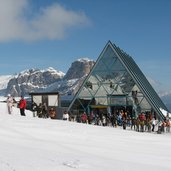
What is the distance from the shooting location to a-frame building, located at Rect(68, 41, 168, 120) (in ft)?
128

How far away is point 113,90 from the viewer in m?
40.6

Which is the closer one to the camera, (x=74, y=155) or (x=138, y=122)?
(x=74, y=155)

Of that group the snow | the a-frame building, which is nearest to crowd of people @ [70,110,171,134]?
the a-frame building

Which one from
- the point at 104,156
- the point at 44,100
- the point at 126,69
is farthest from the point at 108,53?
the point at 104,156

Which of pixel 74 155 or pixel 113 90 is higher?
pixel 113 90

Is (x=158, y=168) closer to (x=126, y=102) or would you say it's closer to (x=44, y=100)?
(x=44, y=100)

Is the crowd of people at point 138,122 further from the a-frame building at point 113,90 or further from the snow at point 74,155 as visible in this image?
the snow at point 74,155

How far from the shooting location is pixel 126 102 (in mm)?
39938

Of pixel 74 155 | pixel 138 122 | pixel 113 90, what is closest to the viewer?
pixel 74 155

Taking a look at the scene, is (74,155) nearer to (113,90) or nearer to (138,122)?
(138,122)

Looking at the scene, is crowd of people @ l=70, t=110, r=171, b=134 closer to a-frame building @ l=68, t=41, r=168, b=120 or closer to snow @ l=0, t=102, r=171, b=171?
a-frame building @ l=68, t=41, r=168, b=120

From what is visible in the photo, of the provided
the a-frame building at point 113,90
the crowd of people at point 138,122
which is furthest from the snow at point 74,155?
the a-frame building at point 113,90

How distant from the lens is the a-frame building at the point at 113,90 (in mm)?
39062

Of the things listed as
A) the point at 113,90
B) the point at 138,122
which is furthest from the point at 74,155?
the point at 113,90
